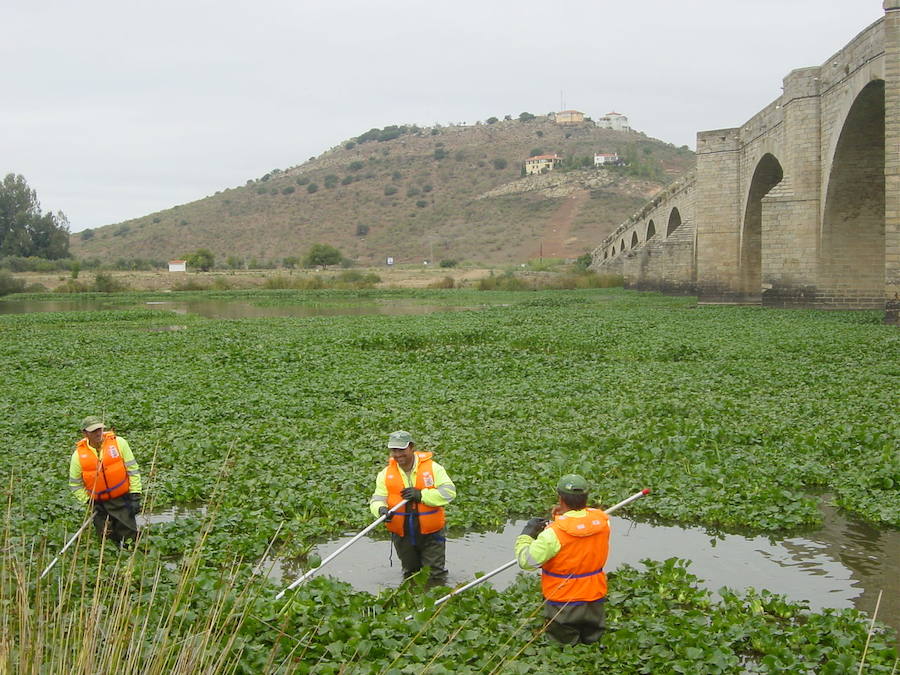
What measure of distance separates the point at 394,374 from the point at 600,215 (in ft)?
314

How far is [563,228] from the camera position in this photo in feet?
353

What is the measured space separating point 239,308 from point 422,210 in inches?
3141

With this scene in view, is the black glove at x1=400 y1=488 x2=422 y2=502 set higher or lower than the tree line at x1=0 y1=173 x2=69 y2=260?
lower

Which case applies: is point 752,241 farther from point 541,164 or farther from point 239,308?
point 541,164

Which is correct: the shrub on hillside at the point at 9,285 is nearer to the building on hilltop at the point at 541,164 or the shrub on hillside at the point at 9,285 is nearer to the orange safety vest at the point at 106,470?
the orange safety vest at the point at 106,470

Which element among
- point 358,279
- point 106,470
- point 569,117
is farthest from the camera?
point 569,117

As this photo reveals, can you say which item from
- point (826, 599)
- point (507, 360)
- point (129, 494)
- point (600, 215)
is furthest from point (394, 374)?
point (600, 215)

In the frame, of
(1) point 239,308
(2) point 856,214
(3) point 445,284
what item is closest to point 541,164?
(3) point 445,284

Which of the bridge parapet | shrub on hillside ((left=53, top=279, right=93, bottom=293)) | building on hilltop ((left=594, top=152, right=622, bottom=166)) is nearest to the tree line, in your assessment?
shrub on hillside ((left=53, top=279, right=93, bottom=293))

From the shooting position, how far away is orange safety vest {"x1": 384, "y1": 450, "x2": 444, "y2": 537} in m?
6.75

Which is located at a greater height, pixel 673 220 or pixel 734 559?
pixel 673 220

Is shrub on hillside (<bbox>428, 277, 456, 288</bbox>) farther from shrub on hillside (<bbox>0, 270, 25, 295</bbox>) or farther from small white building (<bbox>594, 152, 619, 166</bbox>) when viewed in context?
small white building (<bbox>594, 152, 619, 166</bbox>)

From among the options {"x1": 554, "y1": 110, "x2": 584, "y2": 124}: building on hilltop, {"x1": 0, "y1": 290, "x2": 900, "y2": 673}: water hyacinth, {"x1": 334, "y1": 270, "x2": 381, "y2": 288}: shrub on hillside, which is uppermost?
{"x1": 554, "y1": 110, "x2": 584, "y2": 124}: building on hilltop

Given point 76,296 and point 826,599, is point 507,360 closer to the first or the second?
point 826,599
